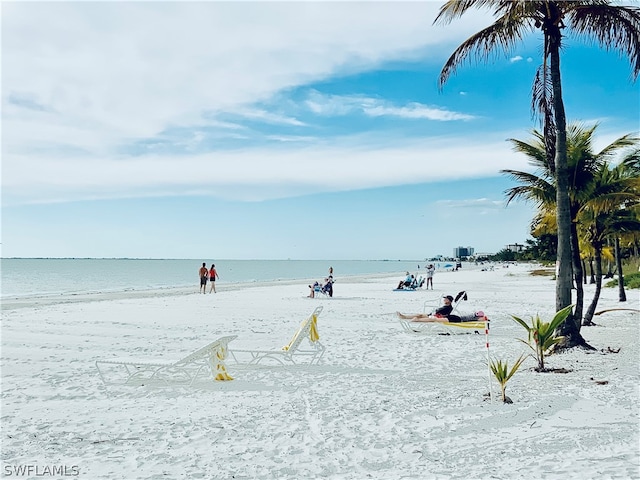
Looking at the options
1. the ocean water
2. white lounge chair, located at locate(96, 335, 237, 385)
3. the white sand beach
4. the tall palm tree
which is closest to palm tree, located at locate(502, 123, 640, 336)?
the tall palm tree

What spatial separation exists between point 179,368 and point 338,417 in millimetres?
2506

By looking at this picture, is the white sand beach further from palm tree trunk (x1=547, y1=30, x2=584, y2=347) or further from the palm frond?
the palm frond

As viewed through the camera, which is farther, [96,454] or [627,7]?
[627,7]

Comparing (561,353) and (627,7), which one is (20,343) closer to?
(561,353)

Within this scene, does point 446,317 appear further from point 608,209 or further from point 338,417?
point 338,417

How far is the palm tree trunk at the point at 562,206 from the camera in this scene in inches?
360

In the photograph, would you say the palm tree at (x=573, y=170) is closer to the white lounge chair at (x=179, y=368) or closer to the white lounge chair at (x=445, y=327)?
the white lounge chair at (x=445, y=327)

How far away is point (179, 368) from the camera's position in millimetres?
6949

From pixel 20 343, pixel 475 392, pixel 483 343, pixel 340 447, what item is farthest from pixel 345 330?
pixel 340 447

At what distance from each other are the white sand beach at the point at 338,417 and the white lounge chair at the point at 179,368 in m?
0.21

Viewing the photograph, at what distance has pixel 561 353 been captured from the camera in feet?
28.9

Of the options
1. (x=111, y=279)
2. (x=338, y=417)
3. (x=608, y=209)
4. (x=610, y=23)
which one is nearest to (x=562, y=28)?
(x=610, y=23)

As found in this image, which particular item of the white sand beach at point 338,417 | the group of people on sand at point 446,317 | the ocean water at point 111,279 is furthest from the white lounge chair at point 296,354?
the ocean water at point 111,279

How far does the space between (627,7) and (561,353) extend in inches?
231
